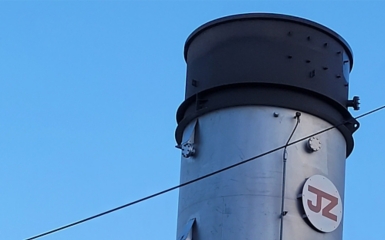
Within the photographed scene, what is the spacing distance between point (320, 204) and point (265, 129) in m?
1.44

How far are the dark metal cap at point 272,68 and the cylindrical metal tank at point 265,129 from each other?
0.02 m


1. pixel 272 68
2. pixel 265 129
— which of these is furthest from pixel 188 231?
pixel 272 68

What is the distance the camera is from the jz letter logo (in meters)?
15.0

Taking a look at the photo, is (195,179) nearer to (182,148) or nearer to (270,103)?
(182,148)

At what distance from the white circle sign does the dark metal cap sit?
115 centimetres

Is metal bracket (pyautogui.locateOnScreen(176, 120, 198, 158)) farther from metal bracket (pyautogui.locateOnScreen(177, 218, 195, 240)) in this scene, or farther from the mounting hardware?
the mounting hardware

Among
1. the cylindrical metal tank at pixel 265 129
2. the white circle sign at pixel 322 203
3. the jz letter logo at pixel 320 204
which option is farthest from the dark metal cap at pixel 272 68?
the jz letter logo at pixel 320 204

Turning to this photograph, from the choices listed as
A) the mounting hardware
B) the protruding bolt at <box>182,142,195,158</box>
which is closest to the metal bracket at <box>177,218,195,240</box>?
the protruding bolt at <box>182,142,195,158</box>

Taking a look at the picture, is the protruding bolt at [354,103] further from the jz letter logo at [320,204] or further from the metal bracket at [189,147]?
the metal bracket at [189,147]

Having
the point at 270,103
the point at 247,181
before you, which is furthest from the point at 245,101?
the point at 247,181

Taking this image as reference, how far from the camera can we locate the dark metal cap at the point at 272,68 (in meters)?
15.6

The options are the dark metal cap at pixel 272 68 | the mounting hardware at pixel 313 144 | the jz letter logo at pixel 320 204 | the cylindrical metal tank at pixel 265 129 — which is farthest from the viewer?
the dark metal cap at pixel 272 68

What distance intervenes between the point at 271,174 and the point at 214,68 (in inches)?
85.3

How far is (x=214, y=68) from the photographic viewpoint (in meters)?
16.1
